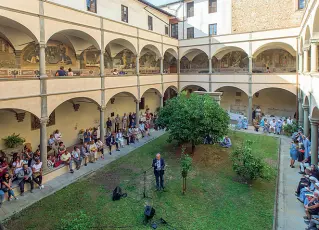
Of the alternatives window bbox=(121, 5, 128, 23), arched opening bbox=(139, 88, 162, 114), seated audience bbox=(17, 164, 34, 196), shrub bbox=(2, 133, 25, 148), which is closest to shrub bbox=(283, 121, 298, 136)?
arched opening bbox=(139, 88, 162, 114)

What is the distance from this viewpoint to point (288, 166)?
14.5 m

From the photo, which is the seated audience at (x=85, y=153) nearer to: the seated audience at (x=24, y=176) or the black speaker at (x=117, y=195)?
the seated audience at (x=24, y=176)

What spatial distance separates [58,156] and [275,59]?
72.8 feet

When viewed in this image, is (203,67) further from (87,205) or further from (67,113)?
(87,205)

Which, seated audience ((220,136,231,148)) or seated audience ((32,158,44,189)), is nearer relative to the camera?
seated audience ((32,158,44,189))

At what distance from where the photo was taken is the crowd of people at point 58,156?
1133 centimetres

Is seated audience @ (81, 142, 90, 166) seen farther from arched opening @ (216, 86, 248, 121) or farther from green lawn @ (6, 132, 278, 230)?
arched opening @ (216, 86, 248, 121)

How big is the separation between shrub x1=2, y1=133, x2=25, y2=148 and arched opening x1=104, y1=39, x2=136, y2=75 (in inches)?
359

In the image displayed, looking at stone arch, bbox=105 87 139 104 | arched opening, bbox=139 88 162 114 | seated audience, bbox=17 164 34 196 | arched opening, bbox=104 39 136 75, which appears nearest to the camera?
seated audience, bbox=17 164 34 196

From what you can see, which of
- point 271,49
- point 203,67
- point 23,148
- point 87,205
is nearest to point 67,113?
point 23,148

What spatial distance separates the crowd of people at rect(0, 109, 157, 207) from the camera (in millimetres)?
11328

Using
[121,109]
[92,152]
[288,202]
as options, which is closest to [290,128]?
[288,202]

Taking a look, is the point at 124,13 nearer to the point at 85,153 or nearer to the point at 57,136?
the point at 57,136

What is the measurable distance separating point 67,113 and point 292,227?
1505cm
